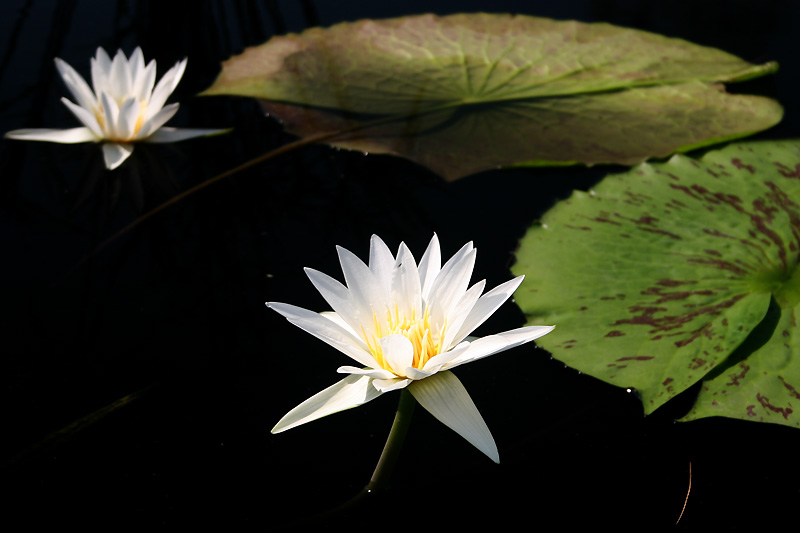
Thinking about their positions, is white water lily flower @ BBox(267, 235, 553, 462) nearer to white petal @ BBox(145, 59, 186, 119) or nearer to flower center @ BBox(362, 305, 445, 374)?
flower center @ BBox(362, 305, 445, 374)

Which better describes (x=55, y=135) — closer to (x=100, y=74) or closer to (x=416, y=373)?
(x=100, y=74)

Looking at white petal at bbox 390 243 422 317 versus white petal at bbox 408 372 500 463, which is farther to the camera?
white petal at bbox 390 243 422 317

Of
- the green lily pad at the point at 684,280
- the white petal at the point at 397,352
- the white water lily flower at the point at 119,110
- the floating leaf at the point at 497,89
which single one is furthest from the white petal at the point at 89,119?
the white petal at the point at 397,352

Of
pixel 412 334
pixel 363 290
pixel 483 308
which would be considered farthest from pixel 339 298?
pixel 483 308

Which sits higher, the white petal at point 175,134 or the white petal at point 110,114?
the white petal at point 110,114

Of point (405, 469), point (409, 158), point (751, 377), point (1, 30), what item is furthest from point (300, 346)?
point (1, 30)

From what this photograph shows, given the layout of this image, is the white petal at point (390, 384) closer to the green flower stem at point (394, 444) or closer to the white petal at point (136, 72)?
the green flower stem at point (394, 444)

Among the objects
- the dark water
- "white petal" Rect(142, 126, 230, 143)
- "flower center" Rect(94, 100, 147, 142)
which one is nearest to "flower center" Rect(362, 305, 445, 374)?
the dark water
